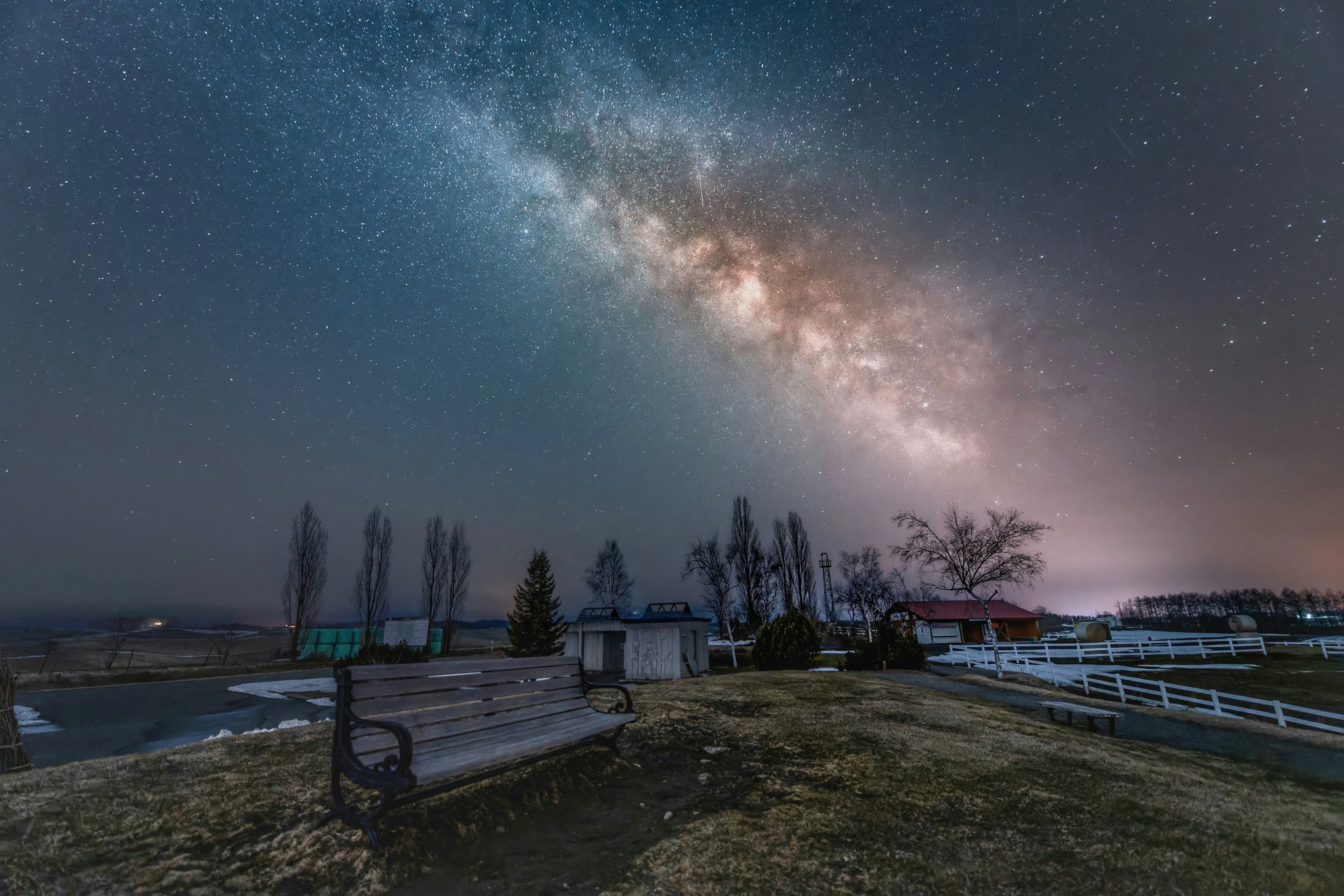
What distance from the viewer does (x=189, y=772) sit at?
4824 mm

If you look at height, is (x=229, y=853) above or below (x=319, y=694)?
above

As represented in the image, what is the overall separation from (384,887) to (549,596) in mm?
30266

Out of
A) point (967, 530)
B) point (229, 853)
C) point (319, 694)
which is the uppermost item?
point (967, 530)

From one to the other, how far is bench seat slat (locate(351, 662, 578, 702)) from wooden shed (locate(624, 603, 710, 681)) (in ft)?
48.5

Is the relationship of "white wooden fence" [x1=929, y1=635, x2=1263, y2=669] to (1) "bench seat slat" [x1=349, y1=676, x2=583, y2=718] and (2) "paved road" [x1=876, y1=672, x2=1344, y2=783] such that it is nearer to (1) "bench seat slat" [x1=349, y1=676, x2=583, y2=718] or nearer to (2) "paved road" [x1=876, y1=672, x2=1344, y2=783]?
(2) "paved road" [x1=876, y1=672, x2=1344, y2=783]

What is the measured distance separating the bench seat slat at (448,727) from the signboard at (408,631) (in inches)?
1664

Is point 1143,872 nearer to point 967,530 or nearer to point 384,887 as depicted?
point 384,887

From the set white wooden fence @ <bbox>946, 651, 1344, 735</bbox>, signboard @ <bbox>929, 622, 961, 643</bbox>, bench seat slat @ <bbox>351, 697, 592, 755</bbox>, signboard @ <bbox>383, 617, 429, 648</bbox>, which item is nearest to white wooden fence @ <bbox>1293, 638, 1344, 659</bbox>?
white wooden fence @ <bbox>946, 651, 1344, 735</bbox>

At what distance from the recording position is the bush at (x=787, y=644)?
2020cm

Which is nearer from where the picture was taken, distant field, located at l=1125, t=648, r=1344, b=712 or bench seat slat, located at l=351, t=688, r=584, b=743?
bench seat slat, located at l=351, t=688, r=584, b=743

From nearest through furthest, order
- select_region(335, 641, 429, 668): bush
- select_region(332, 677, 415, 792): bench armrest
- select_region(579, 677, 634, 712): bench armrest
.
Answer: select_region(332, 677, 415, 792): bench armrest < select_region(579, 677, 634, 712): bench armrest < select_region(335, 641, 429, 668): bush

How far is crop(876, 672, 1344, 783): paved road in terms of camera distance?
687 cm

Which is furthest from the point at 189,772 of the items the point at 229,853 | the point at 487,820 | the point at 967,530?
the point at 967,530

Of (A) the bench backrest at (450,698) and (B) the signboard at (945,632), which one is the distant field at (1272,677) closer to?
(A) the bench backrest at (450,698)
